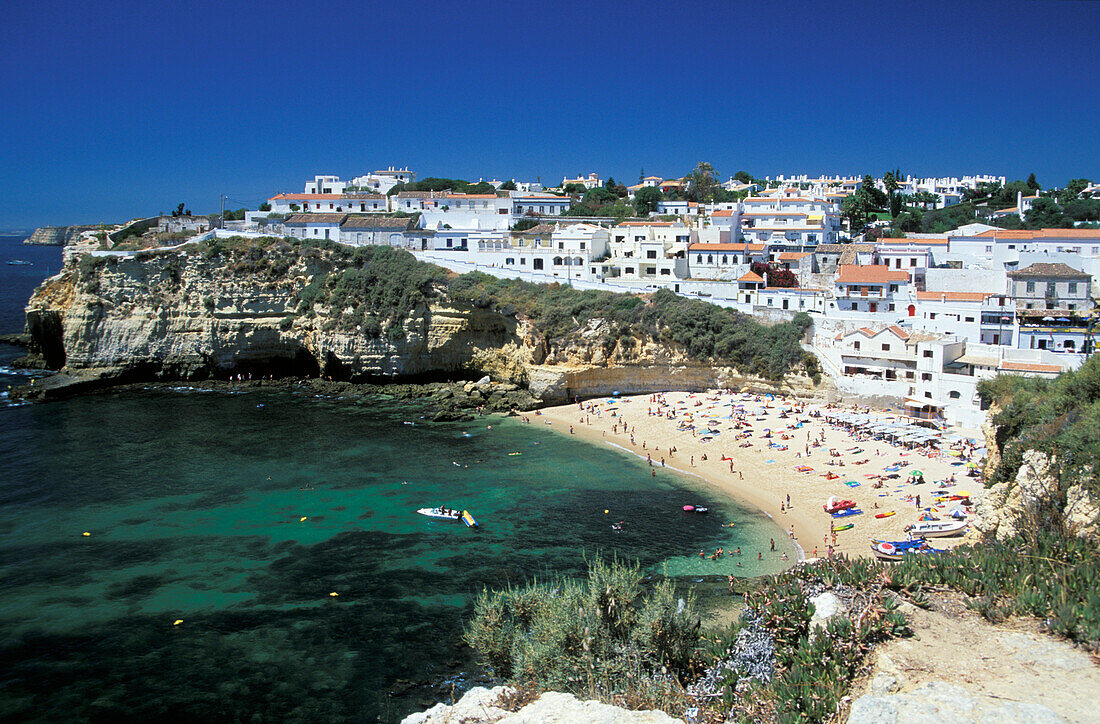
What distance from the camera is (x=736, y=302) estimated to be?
44.0m

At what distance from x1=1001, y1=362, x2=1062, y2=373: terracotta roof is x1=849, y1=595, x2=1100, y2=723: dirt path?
86.3 ft

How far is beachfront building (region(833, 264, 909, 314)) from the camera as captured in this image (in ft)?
137

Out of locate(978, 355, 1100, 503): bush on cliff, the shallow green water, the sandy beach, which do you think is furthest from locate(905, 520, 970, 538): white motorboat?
locate(978, 355, 1100, 503): bush on cliff

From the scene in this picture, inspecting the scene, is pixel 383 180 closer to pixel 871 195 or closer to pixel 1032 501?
pixel 871 195

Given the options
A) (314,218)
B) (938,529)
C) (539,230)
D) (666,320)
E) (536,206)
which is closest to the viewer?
(938,529)

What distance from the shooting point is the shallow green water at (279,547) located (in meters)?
16.3

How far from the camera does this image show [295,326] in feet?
156

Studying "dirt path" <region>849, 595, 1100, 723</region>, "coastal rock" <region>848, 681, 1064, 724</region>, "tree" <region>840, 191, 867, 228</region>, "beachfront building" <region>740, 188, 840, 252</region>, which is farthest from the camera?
"tree" <region>840, 191, 867, 228</region>

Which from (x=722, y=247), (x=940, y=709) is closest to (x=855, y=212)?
(x=722, y=247)

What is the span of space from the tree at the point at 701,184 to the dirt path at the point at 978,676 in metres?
76.6

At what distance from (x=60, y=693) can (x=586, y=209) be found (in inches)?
2671

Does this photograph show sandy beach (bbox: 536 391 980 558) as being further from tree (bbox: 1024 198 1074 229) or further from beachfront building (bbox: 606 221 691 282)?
tree (bbox: 1024 198 1074 229)

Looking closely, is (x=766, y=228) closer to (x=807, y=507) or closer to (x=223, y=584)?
(x=807, y=507)

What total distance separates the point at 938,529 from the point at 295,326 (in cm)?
3945
